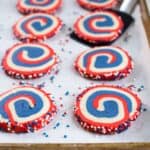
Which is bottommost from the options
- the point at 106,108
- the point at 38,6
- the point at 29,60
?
the point at 106,108

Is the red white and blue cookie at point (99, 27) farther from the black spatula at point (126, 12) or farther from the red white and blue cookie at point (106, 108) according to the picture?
the red white and blue cookie at point (106, 108)

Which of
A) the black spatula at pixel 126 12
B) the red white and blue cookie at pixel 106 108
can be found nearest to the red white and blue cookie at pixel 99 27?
the black spatula at pixel 126 12

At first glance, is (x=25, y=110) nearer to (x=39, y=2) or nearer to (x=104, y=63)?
(x=104, y=63)

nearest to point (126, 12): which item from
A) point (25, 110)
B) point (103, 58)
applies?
point (103, 58)

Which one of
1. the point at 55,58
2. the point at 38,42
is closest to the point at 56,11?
the point at 38,42

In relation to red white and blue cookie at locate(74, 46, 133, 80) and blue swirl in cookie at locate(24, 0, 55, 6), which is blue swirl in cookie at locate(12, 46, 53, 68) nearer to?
red white and blue cookie at locate(74, 46, 133, 80)

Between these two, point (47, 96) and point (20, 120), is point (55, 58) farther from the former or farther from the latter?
point (20, 120)

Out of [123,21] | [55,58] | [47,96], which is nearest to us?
[47,96]
